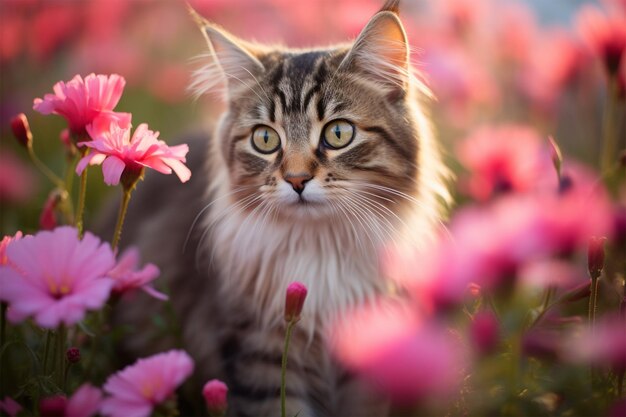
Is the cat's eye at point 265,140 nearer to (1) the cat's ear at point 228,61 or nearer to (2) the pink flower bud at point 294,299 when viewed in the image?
(1) the cat's ear at point 228,61

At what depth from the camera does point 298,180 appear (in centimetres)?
161

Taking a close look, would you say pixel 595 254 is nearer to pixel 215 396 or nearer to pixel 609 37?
pixel 215 396

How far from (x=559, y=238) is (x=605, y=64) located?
1049mm

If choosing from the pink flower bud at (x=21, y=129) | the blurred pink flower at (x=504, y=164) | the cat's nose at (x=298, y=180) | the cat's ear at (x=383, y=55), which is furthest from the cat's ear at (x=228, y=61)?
the blurred pink flower at (x=504, y=164)

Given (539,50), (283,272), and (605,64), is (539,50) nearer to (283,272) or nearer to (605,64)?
(605,64)

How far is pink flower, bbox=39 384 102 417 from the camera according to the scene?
103 cm

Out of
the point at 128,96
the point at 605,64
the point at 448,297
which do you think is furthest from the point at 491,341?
the point at 128,96

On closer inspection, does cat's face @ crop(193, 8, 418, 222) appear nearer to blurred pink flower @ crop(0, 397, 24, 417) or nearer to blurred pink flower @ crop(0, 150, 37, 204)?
blurred pink flower @ crop(0, 397, 24, 417)

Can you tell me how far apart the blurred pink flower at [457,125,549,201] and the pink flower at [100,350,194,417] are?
3.65 ft

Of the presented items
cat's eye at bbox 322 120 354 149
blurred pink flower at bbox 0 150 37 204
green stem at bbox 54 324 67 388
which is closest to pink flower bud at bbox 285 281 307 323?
green stem at bbox 54 324 67 388

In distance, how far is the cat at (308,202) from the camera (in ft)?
5.63

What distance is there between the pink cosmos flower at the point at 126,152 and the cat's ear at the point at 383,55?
2.32ft

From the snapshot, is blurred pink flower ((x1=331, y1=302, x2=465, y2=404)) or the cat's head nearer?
blurred pink flower ((x1=331, y1=302, x2=465, y2=404))

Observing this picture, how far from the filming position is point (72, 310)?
40.0 inches
